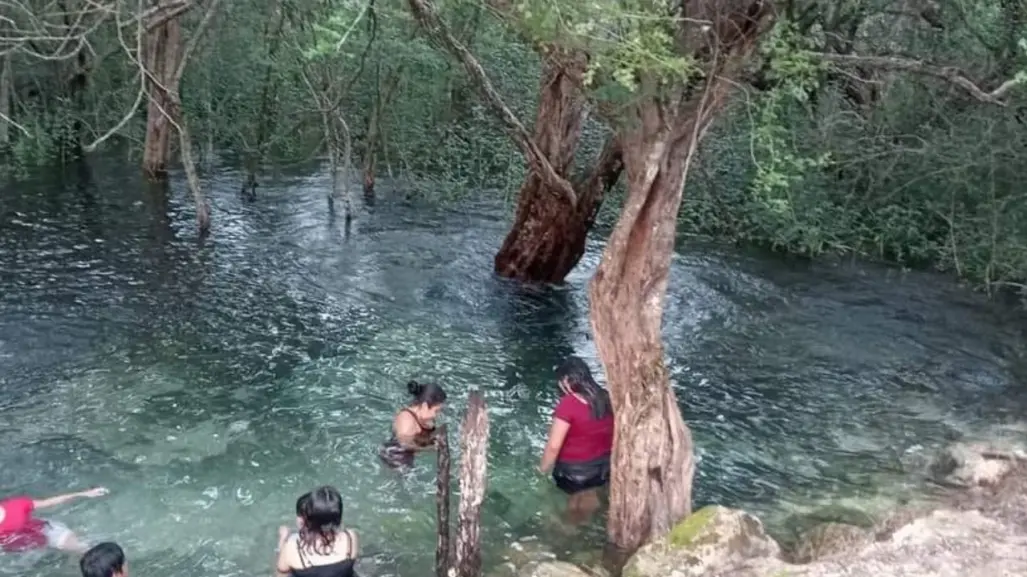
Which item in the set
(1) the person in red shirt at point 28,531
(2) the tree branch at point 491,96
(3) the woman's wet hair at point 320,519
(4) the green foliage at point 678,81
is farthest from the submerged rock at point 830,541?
(2) the tree branch at point 491,96

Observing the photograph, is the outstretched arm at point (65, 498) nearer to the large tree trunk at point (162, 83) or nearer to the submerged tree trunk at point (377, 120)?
the large tree trunk at point (162, 83)

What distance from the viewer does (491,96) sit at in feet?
39.4

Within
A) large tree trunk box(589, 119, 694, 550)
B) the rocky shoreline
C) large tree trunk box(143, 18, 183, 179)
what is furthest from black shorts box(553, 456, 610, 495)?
large tree trunk box(143, 18, 183, 179)

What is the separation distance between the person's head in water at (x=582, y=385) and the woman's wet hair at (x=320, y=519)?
222 cm

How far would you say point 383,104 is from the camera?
19234 mm

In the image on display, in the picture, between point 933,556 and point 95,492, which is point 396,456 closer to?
point 95,492

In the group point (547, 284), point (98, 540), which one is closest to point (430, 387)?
point (98, 540)

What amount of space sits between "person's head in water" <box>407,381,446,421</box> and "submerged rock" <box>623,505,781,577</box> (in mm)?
2560

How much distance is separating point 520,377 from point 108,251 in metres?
8.03

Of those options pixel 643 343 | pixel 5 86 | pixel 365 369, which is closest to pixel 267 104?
pixel 5 86

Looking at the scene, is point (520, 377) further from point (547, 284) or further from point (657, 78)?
point (657, 78)

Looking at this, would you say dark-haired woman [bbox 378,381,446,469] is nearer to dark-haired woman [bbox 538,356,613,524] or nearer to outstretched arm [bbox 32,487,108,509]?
dark-haired woman [bbox 538,356,613,524]

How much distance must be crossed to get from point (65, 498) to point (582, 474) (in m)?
4.28

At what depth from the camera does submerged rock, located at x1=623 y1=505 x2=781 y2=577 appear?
708cm
